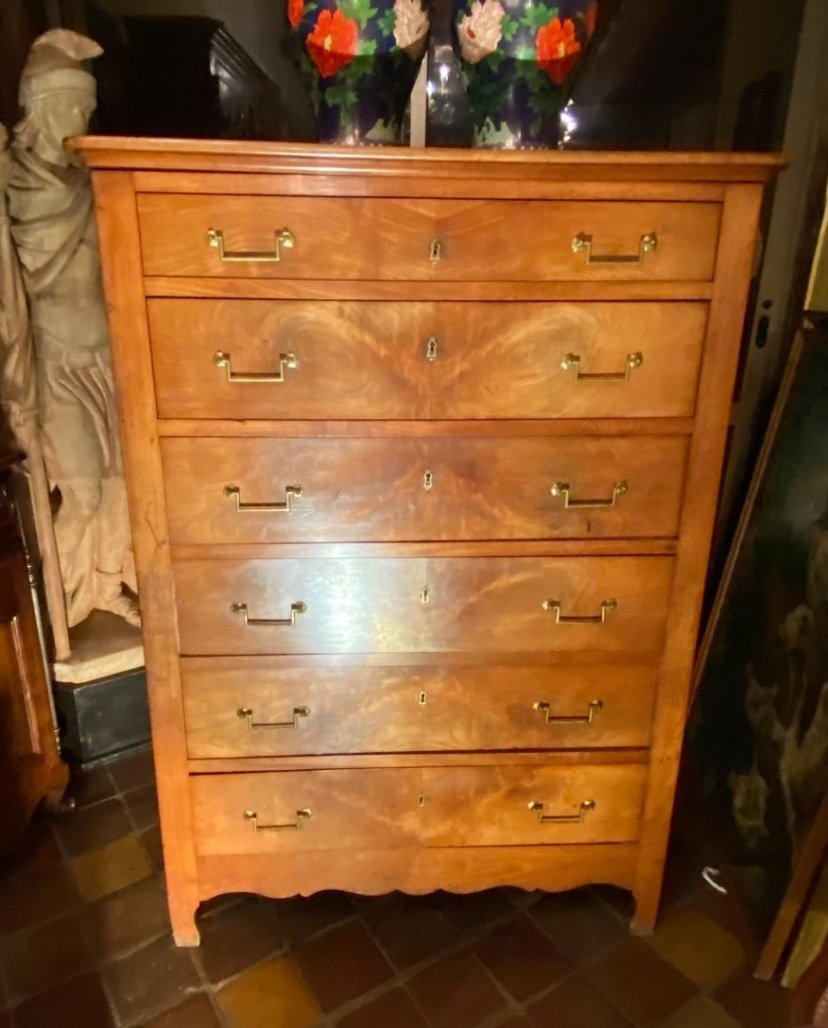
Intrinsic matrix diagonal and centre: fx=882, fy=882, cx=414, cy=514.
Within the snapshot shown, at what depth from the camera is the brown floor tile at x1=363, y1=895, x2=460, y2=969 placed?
172 centimetres

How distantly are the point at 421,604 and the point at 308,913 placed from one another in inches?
30.9

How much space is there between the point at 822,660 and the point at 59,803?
1660 millimetres

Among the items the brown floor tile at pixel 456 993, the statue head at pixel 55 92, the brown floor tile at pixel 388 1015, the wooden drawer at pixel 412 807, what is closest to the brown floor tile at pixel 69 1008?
the wooden drawer at pixel 412 807

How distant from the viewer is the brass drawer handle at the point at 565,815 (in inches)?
63.6

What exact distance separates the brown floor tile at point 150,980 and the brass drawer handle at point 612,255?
146cm

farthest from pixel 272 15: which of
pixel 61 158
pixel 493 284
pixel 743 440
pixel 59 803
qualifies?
pixel 59 803

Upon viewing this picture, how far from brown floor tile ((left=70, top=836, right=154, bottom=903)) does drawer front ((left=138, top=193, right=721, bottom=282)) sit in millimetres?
1298

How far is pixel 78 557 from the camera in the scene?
2080mm

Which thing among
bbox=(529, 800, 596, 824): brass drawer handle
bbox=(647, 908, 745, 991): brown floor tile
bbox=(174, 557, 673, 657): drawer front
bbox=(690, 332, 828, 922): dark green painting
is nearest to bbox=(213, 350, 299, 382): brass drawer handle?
bbox=(174, 557, 673, 657): drawer front

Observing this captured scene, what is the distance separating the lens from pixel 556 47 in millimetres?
1262

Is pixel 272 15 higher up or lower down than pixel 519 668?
higher up

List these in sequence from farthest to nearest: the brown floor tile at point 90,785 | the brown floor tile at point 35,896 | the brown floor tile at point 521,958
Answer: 1. the brown floor tile at point 90,785
2. the brown floor tile at point 35,896
3. the brown floor tile at point 521,958

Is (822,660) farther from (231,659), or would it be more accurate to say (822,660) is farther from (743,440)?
(231,659)

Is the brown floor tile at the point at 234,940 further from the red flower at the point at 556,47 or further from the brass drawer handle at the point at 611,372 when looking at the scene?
the red flower at the point at 556,47
